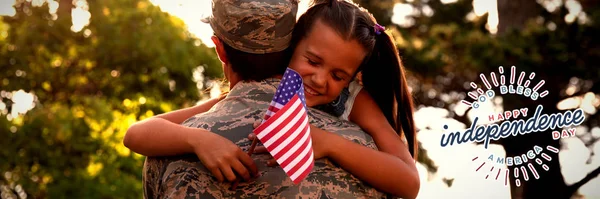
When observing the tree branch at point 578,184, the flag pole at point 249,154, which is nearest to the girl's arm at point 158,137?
the flag pole at point 249,154

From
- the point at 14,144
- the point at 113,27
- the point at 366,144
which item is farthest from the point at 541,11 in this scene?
the point at 366,144

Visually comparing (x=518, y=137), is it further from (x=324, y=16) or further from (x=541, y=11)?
(x=324, y=16)

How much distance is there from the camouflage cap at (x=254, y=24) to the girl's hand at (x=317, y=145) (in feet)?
0.91

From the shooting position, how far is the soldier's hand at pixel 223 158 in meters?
2.69

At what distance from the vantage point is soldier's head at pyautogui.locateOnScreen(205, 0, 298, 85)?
293 centimetres

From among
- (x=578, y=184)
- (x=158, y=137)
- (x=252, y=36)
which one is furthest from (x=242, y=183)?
(x=578, y=184)

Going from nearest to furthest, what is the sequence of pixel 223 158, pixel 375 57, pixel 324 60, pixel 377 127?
pixel 223 158
pixel 377 127
pixel 324 60
pixel 375 57

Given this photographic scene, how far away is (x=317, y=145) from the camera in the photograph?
9.25 feet

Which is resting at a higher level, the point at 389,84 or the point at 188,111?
the point at 389,84

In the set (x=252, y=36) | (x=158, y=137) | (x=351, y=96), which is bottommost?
(x=158, y=137)

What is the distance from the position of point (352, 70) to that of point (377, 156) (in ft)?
2.04

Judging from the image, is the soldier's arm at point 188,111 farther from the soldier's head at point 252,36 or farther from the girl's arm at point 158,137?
the soldier's head at point 252,36

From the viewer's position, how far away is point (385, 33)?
3.73 metres

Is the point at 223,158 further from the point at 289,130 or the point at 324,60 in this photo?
the point at 324,60
